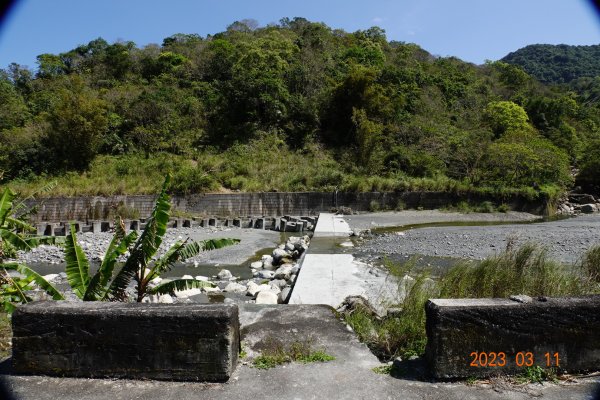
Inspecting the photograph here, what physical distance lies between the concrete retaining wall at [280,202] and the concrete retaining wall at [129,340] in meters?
17.0

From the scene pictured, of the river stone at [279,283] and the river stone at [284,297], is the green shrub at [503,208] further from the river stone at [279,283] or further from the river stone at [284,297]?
the river stone at [284,297]

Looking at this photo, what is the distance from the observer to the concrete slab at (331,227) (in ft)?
47.8

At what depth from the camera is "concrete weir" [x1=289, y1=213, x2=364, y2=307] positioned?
6.40m

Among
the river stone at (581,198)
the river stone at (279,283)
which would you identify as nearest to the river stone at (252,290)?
the river stone at (279,283)

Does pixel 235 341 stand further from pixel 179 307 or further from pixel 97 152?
pixel 97 152

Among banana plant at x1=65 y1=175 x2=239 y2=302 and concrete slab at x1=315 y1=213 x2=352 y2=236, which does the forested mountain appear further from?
banana plant at x1=65 y1=175 x2=239 y2=302

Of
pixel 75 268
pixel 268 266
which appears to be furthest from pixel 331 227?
pixel 75 268

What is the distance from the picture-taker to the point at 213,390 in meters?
3.04

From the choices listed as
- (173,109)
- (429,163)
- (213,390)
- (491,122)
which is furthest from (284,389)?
(491,122)

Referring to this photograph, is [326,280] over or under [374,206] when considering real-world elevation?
under

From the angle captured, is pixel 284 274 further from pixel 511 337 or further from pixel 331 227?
pixel 511 337

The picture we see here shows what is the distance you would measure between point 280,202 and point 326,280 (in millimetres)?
14119

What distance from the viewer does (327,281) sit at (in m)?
7.45

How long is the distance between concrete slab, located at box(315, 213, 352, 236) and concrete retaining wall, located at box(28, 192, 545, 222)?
2.81 meters
